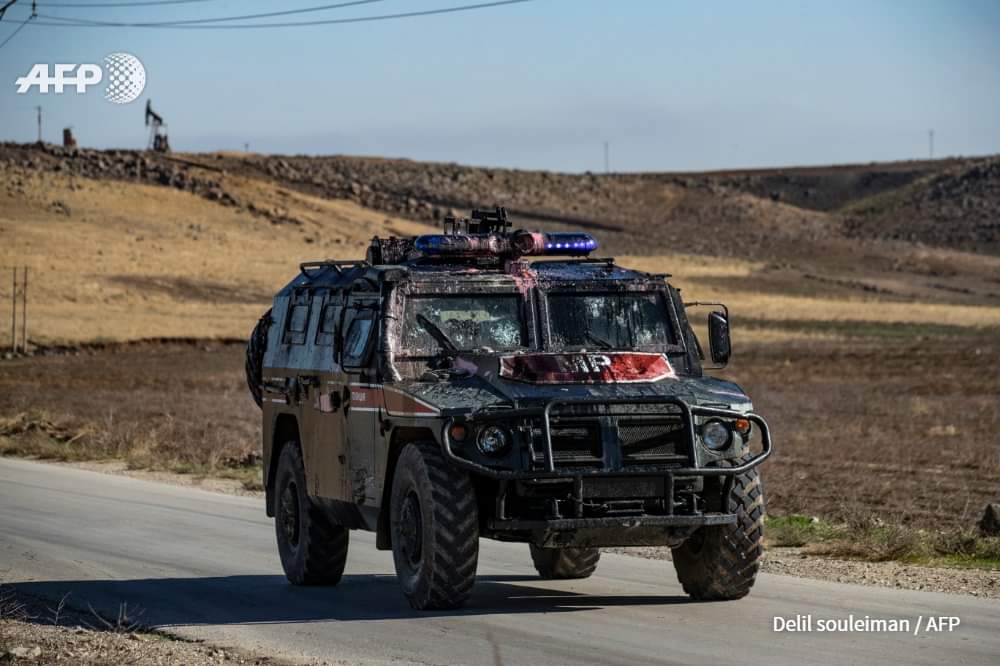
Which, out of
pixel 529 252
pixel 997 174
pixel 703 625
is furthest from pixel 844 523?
pixel 997 174

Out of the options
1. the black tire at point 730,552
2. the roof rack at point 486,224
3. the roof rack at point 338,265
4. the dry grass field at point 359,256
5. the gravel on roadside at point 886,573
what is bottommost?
the dry grass field at point 359,256

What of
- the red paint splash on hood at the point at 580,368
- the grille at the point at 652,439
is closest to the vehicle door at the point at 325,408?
the red paint splash on hood at the point at 580,368

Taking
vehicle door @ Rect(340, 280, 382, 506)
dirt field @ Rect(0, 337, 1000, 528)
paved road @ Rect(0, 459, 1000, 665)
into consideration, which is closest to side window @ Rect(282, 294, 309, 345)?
vehicle door @ Rect(340, 280, 382, 506)

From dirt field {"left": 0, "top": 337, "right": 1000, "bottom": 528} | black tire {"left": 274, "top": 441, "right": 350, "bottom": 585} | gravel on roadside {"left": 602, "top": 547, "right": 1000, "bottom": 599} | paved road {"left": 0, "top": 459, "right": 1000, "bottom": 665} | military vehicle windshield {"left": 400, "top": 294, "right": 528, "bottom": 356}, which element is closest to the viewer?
paved road {"left": 0, "top": 459, "right": 1000, "bottom": 665}

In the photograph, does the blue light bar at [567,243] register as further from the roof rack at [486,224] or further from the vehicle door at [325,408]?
the vehicle door at [325,408]

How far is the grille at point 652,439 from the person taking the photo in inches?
488

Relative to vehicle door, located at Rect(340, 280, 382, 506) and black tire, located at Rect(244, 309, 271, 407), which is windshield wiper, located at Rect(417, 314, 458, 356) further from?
black tire, located at Rect(244, 309, 271, 407)

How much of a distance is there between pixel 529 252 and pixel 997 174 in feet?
535

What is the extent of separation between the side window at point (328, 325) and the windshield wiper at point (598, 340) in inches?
78.4

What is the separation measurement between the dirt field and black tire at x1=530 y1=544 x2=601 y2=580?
4.32 metres

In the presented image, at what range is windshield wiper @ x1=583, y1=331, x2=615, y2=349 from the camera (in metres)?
13.9

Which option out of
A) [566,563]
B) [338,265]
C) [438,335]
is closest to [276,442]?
[338,265]

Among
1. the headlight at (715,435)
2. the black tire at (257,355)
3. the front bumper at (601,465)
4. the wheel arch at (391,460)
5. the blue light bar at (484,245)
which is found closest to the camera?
the front bumper at (601,465)

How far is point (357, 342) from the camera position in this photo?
14.0 m
